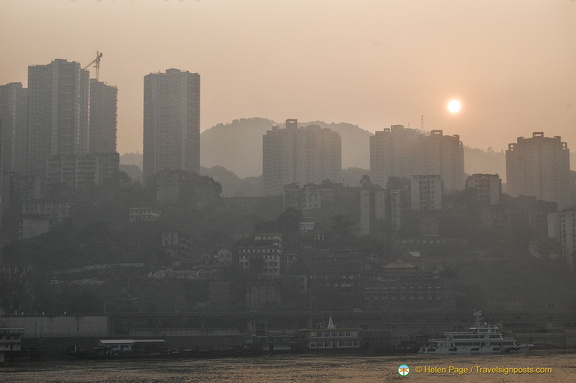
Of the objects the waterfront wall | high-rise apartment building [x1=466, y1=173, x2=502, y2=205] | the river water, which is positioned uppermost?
high-rise apartment building [x1=466, y1=173, x2=502, y2=205]

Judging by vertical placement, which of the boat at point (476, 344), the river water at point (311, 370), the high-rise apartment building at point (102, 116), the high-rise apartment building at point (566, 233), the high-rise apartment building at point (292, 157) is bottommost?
the river water at point (311, 370)

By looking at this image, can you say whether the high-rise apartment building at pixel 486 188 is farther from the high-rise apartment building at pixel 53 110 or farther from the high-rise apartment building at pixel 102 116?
the high-rise apartment building at pixel 102 116

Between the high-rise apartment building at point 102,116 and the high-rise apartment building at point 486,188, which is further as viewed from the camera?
the high-rise apartment building at point 102,116

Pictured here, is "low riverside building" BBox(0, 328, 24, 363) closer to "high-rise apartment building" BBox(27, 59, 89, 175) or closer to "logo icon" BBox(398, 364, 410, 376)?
"logo icon" BBox(398, 364, 410, 376)

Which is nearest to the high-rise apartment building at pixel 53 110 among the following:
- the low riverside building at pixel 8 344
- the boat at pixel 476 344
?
the low riverside building at pixel 8 344

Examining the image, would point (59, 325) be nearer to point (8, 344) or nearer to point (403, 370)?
point (8, 344)

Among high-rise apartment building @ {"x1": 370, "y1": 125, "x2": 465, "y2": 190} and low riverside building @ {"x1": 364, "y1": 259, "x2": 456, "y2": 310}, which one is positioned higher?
high-rise apartment building @ {"x1": 370, "y1": 125, "x2": 465, "y2": 190}

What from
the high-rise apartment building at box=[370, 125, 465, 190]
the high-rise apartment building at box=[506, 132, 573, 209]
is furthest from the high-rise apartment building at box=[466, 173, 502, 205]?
the high-rise apartment building at box=[370, 125, 465, 190]
